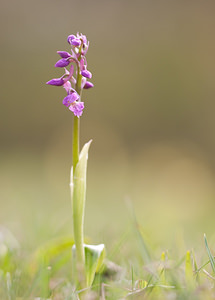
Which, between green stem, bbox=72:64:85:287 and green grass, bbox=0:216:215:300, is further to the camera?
green stem, bbox=72:64:85:287

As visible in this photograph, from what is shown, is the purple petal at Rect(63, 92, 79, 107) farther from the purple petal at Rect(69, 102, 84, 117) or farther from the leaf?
the leaf

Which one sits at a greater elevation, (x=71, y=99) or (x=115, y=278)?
(x=71, y=99)

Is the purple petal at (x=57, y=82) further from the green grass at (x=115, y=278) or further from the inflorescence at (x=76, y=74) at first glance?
the green grass at (x=115, y=278)

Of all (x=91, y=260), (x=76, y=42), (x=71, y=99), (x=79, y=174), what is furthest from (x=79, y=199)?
(x=76, y=42)

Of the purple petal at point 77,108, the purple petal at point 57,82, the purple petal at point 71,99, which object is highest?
the purple petal at point 57,82

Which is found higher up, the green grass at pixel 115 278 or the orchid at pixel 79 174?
the orchid at pixel 79 174

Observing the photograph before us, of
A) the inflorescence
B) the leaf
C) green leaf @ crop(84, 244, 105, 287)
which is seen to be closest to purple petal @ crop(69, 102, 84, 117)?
the inflorescence

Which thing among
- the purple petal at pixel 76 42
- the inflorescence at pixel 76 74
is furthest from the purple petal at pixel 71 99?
the purple petal at pixel 76 42

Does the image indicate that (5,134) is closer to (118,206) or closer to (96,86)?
(96,86)

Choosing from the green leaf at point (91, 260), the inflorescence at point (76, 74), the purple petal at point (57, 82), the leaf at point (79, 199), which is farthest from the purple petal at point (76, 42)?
the green leaf at point (91, 260)

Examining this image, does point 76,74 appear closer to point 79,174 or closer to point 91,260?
point 79,174

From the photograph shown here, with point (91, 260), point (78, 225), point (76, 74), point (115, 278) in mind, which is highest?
point (76, 74)

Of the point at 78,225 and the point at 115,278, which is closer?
the point at 78,225

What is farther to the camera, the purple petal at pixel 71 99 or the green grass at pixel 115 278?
the purple petal at pixel 71 99
